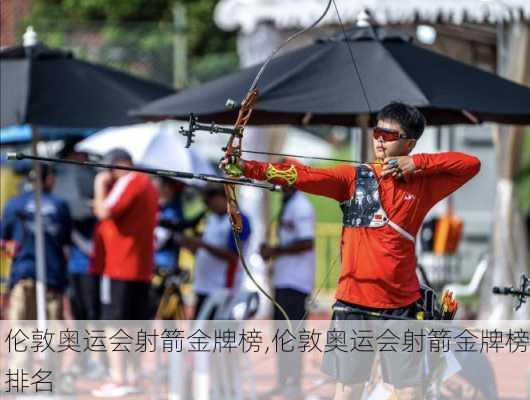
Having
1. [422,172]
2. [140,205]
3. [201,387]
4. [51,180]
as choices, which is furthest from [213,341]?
[422,172]

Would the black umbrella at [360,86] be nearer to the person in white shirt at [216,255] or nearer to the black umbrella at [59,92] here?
the black umbrella at [59,92]

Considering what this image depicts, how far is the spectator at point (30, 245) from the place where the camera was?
28.1ft

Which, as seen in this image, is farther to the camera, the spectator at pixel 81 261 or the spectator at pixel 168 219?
the spectator at pixel 168 219

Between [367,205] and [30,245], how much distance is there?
11.4 ft

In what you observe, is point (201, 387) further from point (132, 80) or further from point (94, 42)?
point (94, 42)

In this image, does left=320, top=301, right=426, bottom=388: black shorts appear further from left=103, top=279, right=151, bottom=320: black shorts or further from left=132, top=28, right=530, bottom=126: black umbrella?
left=103, top=279, right=151, bottom=320: black shorts

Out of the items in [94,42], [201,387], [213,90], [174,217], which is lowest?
[201,387]

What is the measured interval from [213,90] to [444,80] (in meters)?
1.32

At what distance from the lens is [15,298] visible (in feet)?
28.2

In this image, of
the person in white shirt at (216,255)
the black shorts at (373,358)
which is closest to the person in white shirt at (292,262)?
the person in white shirt at (216,255)

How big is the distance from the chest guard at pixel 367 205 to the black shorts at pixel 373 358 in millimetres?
382

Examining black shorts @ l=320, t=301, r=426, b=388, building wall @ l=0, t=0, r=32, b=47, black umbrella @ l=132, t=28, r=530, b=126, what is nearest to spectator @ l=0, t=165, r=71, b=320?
black umbrella @ l=132, t=28, r=530, b=126

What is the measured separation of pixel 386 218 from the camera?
5.80m

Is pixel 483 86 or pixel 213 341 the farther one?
pixel 213 341
